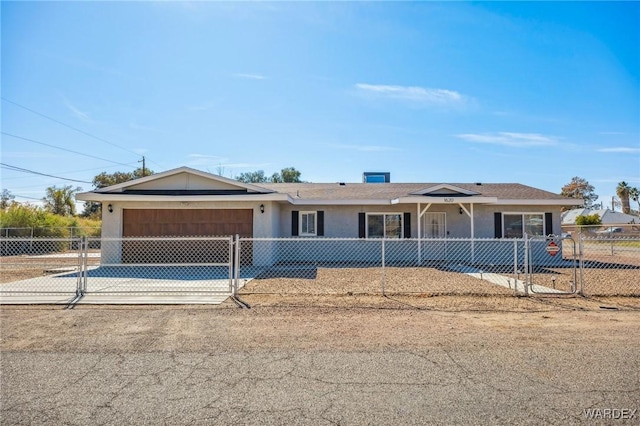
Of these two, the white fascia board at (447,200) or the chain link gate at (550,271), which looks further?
the white fascia board at (447,200)

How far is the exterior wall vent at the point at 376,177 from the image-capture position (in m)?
27.0

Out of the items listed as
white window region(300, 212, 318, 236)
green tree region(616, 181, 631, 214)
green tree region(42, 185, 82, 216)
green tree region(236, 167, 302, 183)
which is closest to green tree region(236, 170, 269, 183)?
green tree region(236, 167, 302, 183)

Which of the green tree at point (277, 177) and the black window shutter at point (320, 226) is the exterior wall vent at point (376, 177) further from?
the green tree at point (277, 177)

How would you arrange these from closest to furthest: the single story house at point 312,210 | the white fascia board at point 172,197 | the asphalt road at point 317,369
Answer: the asphalt road at point 317,369
the white fascia board at point 172,197
the single story house at point 312,210

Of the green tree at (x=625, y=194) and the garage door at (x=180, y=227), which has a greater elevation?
the green tree at (x=625, y=194)

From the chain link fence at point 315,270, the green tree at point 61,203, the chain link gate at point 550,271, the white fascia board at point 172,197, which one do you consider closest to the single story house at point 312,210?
the white fascia board at point 172,197

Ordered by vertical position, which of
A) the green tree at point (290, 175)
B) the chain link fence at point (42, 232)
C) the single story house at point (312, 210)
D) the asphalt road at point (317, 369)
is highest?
the green tree at point (290, 175)

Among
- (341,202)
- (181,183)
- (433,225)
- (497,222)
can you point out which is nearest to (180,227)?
(181,183)

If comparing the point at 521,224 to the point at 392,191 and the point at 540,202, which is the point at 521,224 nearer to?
the point at 540,202

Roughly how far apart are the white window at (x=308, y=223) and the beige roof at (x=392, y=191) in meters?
0.78

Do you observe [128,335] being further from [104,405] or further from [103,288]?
[103,288]

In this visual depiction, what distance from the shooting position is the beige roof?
1672cm

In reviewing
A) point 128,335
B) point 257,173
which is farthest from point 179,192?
point 257,173

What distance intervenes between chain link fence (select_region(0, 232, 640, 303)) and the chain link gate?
3cm
